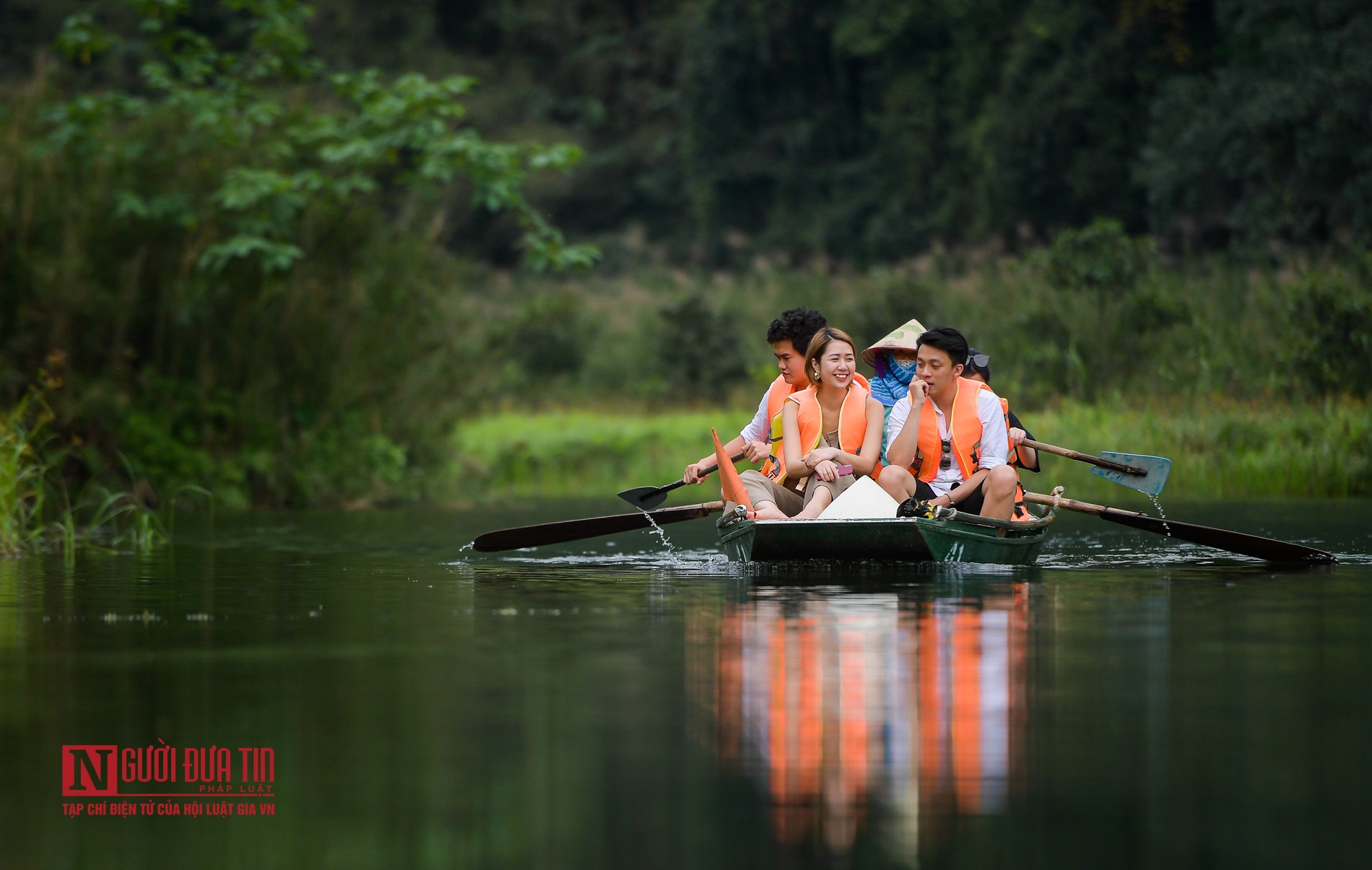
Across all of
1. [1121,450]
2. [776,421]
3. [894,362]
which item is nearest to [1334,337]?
[1121,450]

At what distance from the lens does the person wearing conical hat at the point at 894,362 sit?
10891 millimetres

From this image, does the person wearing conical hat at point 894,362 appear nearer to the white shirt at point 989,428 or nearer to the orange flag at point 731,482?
the white shirt at point 989,428

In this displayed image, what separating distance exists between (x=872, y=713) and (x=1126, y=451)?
480 inches

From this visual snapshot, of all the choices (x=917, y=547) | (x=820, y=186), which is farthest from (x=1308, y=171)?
(x=917, y=547)

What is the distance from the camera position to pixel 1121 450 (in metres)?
16.9

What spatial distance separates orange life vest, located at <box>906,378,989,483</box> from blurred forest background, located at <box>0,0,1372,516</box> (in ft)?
18.0

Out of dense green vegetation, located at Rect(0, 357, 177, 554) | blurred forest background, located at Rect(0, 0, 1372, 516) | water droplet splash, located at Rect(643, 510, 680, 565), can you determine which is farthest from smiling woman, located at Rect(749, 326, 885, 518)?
blurred forest background, located at Rect(0, 0, 1372, 516)

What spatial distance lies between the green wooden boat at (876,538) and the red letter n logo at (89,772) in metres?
4.77

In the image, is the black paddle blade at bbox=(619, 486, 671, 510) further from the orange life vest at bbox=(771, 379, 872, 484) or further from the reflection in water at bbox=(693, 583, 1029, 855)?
the reflection in water at bbox=(693, 583, 1029, 855)

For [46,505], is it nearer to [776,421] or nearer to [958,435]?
[776,421]

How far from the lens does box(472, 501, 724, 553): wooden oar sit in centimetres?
1102

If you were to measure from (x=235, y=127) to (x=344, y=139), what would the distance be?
950 millimetres

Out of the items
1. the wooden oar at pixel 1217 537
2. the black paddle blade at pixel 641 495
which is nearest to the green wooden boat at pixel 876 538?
the wooden oar at pixel 1217 537

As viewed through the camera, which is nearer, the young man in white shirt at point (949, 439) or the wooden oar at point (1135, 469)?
the young man in white shirt at point (949, 439)
